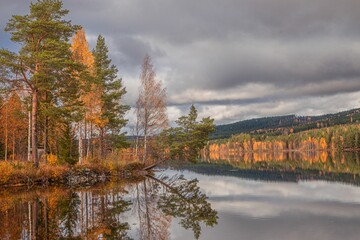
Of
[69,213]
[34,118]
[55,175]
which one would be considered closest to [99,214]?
[69,213]

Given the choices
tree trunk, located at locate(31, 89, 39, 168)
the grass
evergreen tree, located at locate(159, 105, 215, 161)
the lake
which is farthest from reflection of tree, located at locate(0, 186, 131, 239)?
evergreen tree, located at locate(159, 105, 215, 161)

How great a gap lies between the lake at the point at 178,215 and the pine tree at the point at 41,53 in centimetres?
873

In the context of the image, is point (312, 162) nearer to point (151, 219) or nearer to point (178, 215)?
point (178, 215)

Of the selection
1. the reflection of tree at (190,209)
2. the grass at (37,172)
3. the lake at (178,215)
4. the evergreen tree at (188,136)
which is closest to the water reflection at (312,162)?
the evergreen tree at (188,136)

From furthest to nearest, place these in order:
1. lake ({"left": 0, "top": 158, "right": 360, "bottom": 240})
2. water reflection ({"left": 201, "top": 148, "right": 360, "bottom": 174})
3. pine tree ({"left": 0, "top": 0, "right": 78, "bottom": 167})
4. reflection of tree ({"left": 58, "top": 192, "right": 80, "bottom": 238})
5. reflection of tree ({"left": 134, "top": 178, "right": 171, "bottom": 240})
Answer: water reflection ({"left": 201, "top": 148, "right": 360, "bottom": 174}) < pine tree ({"left": 0, "top": 0, "right": 78, "bottom": 167}) < reflection of tree ({"left": 58, "top": 192, "right": 80, "bottom": 238}) < reflection of tree ({"left": 134, "top": 178, "right": 171, "bottom": 240}) < lake ({"left": 0, "top": 158, "right": 360, "bottom": 240})

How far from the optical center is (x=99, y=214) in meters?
17.0

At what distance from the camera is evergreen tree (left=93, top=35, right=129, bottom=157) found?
42.7m

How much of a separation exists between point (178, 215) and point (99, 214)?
3.80 meters

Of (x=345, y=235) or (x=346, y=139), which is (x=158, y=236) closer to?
(x=345, y=235)

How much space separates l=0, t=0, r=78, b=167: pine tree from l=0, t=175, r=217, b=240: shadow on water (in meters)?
8.79

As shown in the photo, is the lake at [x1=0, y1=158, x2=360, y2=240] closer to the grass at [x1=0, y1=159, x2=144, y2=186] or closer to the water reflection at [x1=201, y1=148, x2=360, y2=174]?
the grass at [x1=0, y1=159, x2=144, y2=186]

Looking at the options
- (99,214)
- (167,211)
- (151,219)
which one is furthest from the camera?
(167,211)

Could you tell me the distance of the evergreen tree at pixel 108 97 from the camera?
4267 centimetres

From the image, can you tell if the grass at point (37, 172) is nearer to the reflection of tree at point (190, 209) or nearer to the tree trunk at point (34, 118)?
the tree trunk at point (34, 118)
